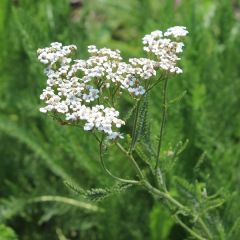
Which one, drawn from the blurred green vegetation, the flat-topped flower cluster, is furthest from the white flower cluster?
the blurred green vegetation

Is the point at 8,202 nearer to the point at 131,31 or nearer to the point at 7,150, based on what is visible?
the point at 7,150

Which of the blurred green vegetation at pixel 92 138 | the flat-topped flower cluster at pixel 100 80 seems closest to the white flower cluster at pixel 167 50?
the flat-topped flower cluster at pixel 100 80

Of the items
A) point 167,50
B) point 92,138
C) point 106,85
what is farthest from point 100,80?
point 92,138

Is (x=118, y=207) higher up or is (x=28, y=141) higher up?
(x=28, y=141)

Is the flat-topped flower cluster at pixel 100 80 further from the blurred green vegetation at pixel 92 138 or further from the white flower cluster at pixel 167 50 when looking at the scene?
the blurred green vegetation at pixel 92 138

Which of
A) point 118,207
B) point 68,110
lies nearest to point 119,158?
point 118,207

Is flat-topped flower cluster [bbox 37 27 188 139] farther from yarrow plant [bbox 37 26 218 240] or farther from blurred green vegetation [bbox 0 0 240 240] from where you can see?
blurred green vegetation [bbox 0 0 240 240]

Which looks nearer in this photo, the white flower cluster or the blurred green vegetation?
the white flower cluster
